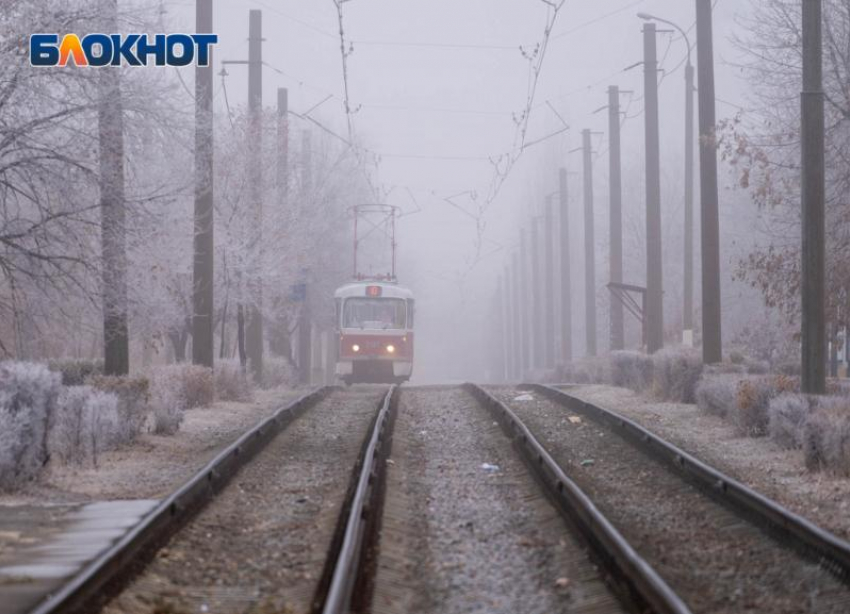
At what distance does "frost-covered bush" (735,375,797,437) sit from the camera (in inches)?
674

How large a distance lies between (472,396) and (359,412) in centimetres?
474

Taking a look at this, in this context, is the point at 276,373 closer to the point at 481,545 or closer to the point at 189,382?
the point at 189,382

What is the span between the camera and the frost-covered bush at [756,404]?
17109 millimetres

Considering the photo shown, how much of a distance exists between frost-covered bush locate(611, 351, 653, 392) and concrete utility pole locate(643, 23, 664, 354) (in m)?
1.81

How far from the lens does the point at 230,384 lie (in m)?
25.8

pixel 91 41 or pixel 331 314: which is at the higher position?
pixel 91 41

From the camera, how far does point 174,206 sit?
2800cm

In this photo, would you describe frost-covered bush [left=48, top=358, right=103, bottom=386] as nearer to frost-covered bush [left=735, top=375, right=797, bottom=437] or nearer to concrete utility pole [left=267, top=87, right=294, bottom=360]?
concrete utility pole [left=267, top=87, right=294, bottom=360]

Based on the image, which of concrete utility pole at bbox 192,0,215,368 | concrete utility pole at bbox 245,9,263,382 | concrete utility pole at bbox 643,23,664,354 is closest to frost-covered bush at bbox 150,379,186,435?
concrete utility pole at bbox 192,0,215,368

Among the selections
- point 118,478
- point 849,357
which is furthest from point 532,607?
point 849,357

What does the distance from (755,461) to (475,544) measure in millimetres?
6208

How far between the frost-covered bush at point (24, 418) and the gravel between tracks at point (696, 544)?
19.0 feet

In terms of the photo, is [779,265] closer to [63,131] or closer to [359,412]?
[359,412]

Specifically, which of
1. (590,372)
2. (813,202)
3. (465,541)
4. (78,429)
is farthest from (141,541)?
(590,372)
